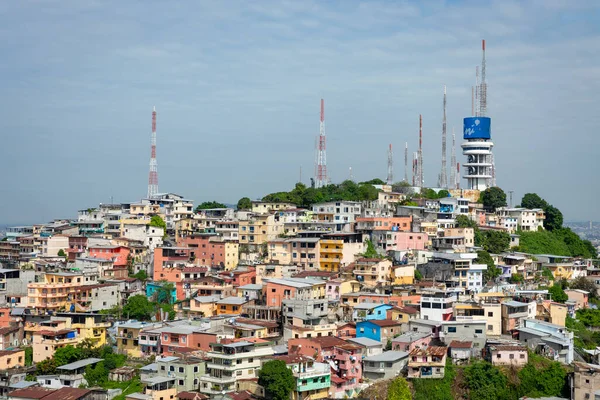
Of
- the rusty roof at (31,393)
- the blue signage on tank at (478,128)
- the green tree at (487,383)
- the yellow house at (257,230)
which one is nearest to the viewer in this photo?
the rusty roof at (31,393)

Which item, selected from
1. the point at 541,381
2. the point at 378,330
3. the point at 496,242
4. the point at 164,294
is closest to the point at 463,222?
the point at 496,242

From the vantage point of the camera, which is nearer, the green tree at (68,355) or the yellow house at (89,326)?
the green tree at (68,355)

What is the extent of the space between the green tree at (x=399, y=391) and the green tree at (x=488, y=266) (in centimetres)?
1025

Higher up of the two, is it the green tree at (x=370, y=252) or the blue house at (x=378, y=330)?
the green tree at (x=370, y=252)

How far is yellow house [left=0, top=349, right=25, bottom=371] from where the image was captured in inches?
970

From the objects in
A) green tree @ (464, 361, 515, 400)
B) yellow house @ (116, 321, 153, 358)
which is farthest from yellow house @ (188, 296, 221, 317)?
green tree @ (464, 361, 515, 400)

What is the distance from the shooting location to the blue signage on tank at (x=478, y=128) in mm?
49750

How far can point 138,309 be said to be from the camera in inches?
1101

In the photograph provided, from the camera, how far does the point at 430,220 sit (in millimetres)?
36812

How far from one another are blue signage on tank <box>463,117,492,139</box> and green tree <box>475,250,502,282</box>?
19.1m

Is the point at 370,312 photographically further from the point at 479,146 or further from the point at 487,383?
the point at 479,146

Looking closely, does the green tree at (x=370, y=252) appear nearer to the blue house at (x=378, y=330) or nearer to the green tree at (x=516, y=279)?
the green tree at (x=516, y=279)

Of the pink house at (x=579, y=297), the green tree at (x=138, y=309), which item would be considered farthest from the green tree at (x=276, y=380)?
the pink house at (x=579, y=297)

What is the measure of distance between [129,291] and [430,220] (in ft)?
47.9
